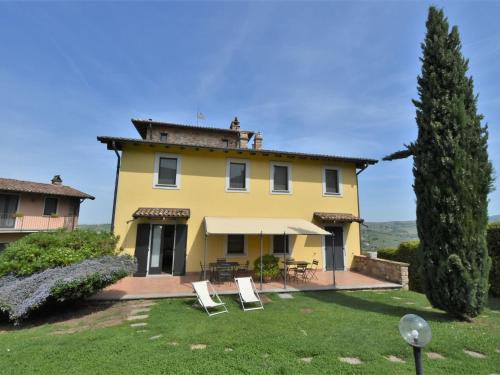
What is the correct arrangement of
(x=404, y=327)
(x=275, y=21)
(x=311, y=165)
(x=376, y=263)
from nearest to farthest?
(x=404, y=327) → (x=275, y=21) → (x=376, y=263) → (x=311, y=165)

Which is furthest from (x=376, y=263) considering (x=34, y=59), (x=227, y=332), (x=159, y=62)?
(x=34, y=59)

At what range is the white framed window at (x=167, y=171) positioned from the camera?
46.5ft

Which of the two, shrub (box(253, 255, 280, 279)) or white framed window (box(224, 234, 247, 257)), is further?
white framed window (box(224, 234, 247, 257))

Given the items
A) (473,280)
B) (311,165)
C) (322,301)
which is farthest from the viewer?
(311,165)

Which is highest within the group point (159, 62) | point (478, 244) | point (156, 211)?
point (159, 62)

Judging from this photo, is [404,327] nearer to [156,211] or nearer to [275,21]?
[275,21]

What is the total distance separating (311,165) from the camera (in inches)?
650

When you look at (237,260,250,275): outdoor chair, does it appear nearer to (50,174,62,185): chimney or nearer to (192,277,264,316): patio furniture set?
(192,277,264,316): patio furniture set

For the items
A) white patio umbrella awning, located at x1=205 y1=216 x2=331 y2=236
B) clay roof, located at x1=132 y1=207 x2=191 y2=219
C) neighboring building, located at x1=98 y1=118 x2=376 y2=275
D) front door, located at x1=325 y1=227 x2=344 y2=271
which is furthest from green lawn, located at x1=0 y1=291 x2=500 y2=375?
front door, located at x1=325 y1=227 x2=344 y2=271

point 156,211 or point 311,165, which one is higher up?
point 311,165

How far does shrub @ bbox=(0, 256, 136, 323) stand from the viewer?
7.21m

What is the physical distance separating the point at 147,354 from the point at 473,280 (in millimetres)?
9493

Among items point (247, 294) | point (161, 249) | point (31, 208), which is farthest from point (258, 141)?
point (31, 208)

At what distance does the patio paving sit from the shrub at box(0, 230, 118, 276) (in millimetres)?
1947
